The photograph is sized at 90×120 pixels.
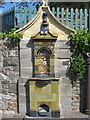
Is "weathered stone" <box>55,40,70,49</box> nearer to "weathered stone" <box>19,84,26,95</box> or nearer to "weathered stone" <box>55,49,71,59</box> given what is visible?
"weathered stone" <box>55,49,71,59</box>

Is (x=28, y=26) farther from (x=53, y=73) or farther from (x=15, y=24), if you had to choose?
(x=53, y=73)

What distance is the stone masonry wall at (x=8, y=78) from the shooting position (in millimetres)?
6375

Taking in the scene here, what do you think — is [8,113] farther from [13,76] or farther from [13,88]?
[13,76]

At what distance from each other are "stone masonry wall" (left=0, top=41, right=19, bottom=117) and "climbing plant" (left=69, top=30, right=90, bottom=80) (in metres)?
2.10

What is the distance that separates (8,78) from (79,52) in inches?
113

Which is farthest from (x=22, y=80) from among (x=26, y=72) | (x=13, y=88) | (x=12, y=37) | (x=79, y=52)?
(x=79, y=52)

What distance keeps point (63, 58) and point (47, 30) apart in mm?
1188

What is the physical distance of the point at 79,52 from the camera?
625 cm

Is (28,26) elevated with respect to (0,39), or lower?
elevated

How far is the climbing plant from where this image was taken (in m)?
6.06

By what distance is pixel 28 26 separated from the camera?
624 cm

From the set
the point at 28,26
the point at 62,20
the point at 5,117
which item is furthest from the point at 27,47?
the point at 5,117

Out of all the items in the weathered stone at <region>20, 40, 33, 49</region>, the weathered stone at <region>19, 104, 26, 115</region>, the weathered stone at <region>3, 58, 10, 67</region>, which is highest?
the weathered stone at <region>20, 40, 33, 49</region>

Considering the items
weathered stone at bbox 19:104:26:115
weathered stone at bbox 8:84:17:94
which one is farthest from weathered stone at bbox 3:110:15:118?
weathered stone at bbox 8:84:17:94
